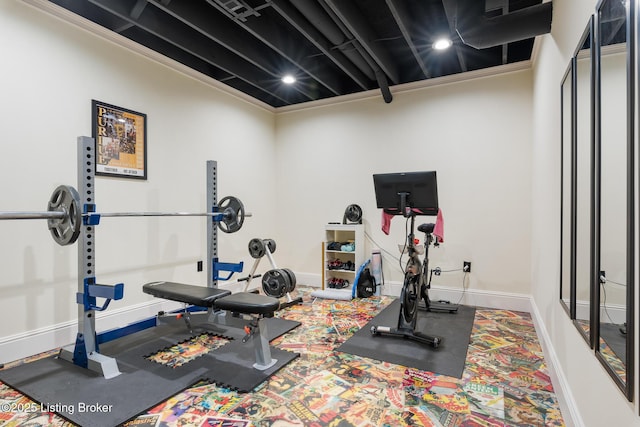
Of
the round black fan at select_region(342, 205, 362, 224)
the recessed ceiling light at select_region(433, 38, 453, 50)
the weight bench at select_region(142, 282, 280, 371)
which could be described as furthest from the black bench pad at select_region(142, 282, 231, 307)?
the recessed ceiling light at select_region(433, 38, 453, 50)

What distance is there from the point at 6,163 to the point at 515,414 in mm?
4041

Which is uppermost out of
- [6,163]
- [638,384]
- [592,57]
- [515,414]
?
[592,57]

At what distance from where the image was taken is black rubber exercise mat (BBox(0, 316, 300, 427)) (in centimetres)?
206

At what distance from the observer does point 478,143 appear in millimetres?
4320

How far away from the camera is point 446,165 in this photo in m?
4.50

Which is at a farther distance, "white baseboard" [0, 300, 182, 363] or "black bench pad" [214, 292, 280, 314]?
"white baseboard" [0, 300, 182, 363]

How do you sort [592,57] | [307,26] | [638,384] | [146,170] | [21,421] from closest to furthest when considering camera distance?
[638,384] < [592,57] < [21,421] < [307,26] < [146,170]

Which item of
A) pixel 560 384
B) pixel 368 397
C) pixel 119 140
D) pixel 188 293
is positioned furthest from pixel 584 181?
pixel 119 140

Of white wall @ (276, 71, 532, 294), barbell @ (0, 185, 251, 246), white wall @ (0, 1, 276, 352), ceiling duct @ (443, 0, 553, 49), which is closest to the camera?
barbell @ (0, 185, 251, 246)

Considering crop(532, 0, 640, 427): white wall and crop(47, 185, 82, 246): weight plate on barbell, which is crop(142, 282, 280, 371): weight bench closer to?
crop(47, 185, 82, 246): weight plate on barbell

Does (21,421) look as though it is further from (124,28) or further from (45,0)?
(124,28)

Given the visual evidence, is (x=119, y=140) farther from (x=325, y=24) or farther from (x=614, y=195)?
(x=614, y=195)

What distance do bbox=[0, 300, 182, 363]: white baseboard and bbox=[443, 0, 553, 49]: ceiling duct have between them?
4066 mm

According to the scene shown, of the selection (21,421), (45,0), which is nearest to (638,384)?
(21,421)
